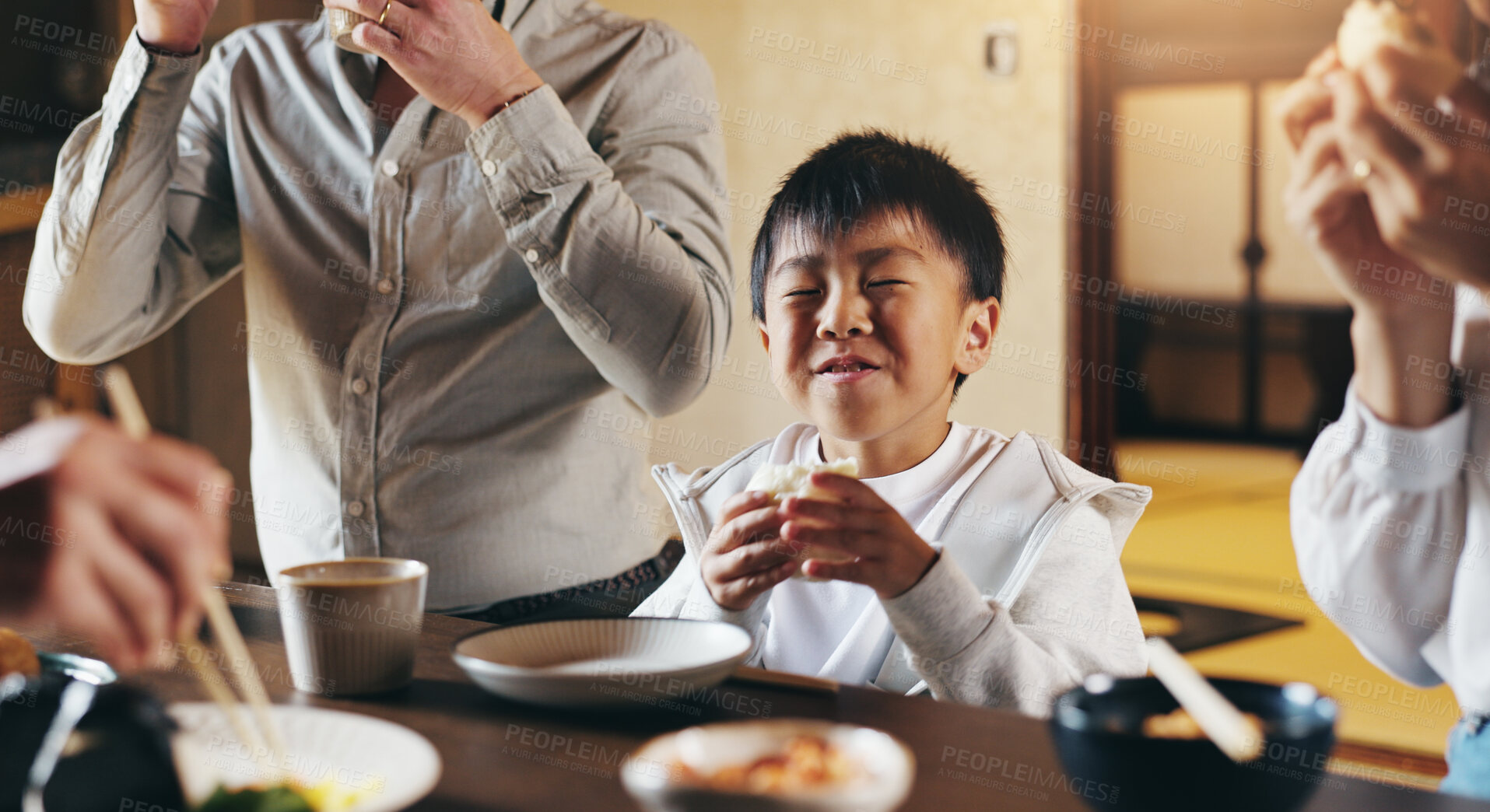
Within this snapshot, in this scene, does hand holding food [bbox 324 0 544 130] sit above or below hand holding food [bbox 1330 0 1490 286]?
above

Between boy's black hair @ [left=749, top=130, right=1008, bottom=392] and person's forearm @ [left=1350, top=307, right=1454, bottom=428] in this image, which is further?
boy's black hair @ [left=749, top=130, right=1008, bottom=392]

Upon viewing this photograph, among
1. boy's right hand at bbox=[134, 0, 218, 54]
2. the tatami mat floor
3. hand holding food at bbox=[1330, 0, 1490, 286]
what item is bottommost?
the tatami mat floor

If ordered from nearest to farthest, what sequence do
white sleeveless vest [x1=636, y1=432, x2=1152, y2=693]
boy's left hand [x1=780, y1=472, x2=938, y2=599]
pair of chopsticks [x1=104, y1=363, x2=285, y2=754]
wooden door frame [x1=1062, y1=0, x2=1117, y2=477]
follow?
pair of chopsticks [x1=104, y1=363, x2=285, y2=754], boy's left hand [x1=780, y1=472, x2=938, y2=599], white sleeveless vest [x1=636, y1=432, x2=1152, y2=693], wooden door frame [x1=1062, y1=0, x2=1117, y2=477]

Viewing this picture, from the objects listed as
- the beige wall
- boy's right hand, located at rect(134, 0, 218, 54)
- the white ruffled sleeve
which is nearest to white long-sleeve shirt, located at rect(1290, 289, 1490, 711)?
the white ruffled sleeve

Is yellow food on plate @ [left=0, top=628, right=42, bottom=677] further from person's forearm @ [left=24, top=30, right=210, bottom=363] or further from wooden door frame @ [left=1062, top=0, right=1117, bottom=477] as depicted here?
wooden door frame @ [left=1062, top=0, right=1117, bottom=477]

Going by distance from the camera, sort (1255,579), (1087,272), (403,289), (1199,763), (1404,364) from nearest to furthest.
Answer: (1199,763), (1404,364), (403,289), (1087,272), (1255,579)

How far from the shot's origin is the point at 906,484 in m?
1.32

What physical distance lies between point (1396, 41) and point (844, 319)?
Result: 665 millimetres

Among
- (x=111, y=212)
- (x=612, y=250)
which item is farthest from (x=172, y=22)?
(x=612, y=250)

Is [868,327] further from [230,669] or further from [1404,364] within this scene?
[230,669]

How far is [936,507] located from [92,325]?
41.2 inches

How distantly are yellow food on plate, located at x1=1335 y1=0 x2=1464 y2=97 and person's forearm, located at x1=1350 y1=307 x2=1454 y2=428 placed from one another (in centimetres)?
14

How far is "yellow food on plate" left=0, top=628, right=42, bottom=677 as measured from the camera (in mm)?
826

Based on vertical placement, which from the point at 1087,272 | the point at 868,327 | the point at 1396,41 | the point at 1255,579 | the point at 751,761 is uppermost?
the point at 1396,41
